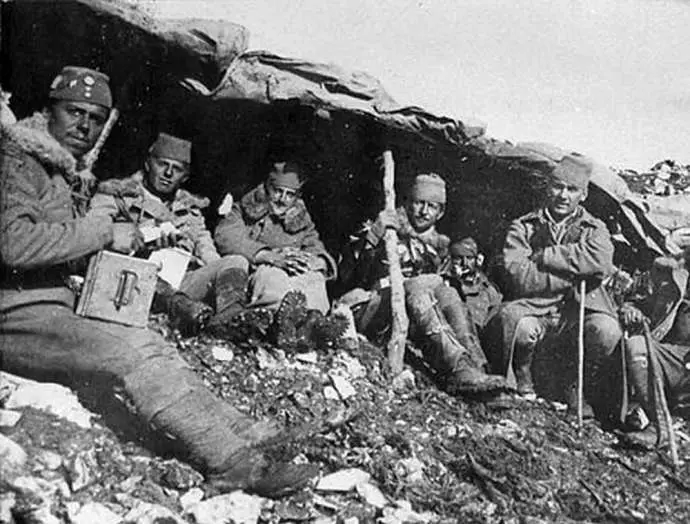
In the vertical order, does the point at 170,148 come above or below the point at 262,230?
above

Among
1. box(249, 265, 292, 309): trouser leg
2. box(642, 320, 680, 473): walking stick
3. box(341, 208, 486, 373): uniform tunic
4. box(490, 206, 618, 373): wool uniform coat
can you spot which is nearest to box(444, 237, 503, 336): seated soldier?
box(341, 208, 486, 373): uniform tunic

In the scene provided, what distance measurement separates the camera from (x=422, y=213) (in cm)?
614

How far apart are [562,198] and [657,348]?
53.6 inches

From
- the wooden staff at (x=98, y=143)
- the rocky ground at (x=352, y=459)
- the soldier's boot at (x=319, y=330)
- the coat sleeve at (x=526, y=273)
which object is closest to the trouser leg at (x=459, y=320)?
the rocky ground at (x=352, y=459)

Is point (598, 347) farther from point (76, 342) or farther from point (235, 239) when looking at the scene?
point (76, 342)

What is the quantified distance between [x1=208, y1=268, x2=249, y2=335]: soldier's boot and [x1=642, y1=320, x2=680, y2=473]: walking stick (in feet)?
9.78

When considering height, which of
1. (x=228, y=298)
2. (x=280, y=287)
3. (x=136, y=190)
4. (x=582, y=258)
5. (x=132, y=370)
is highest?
(x=582, y=258)

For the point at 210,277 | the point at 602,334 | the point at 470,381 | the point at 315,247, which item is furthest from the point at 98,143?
the point at 602,334

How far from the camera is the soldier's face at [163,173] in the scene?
5.43m

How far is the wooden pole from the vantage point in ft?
18.1

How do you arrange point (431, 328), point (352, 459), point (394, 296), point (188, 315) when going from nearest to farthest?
point (352, 459)
point (188, 315)
point (431, 328)
point (394, 296)

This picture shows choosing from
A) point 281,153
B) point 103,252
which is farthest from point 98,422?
point 281,153

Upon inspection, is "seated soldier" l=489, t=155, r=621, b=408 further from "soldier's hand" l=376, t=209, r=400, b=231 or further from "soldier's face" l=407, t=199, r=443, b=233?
"soldier's hand" l=376, t=209, r=400, b=231

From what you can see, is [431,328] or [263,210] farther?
[263,210]
